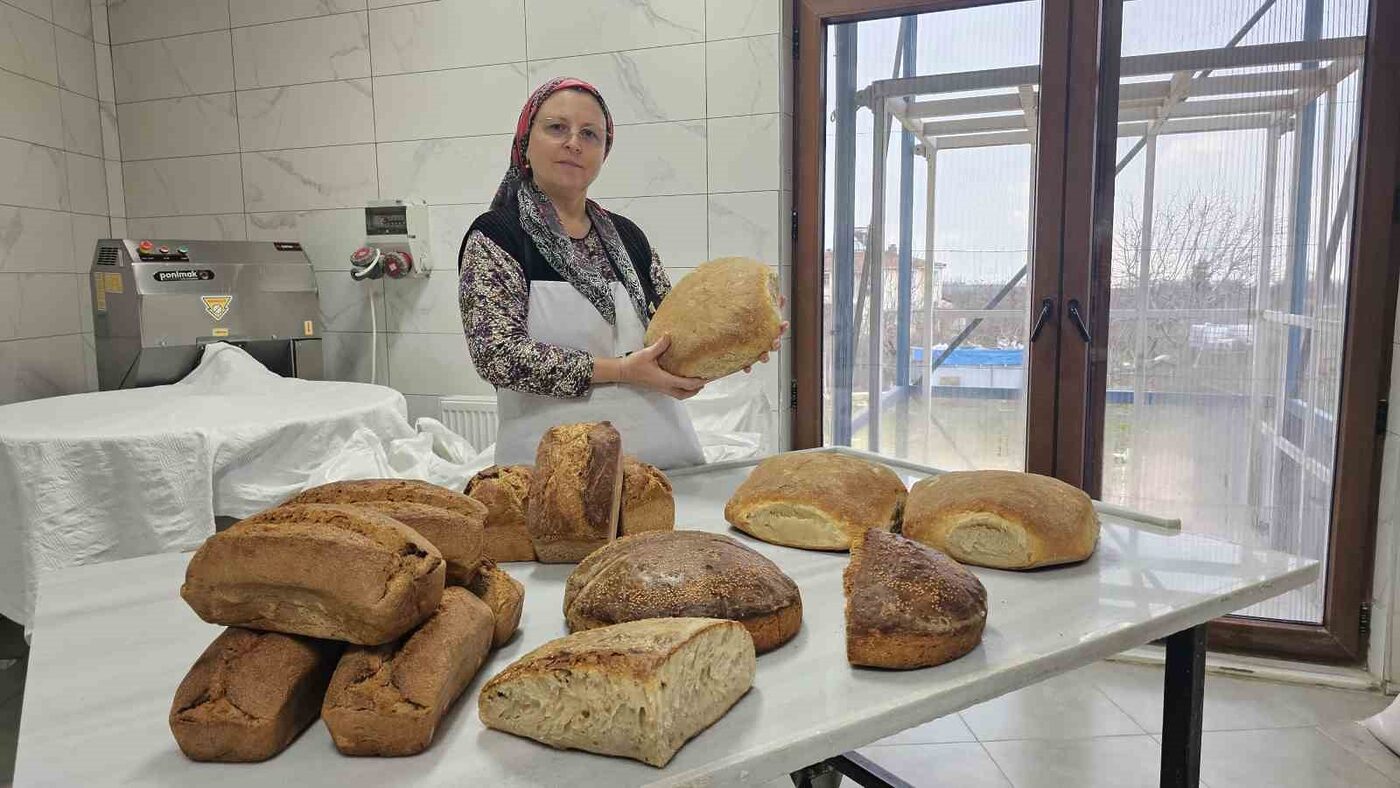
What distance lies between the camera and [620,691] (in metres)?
0.65

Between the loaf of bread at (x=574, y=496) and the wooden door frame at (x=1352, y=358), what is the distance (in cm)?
226

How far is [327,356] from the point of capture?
147 inches

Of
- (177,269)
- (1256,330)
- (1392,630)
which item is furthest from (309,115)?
(1392,630)

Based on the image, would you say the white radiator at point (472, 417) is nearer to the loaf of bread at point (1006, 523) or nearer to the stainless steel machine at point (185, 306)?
the stainless steel machine at point (185, 306)

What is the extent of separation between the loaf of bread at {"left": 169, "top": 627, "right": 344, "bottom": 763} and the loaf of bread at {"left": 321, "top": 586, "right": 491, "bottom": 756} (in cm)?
3

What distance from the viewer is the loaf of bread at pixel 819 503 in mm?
1157

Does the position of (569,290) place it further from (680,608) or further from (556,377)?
(680,608)

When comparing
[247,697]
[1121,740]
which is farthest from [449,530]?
[1121,740]

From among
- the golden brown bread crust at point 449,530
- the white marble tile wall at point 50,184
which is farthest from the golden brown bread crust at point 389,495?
the white marble tile wall at point 50,184

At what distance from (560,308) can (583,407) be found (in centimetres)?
21

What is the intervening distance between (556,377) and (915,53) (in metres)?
2.14

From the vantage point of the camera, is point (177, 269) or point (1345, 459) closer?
point (1345, 459)

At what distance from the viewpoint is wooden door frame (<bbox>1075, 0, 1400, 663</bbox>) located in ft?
8.25

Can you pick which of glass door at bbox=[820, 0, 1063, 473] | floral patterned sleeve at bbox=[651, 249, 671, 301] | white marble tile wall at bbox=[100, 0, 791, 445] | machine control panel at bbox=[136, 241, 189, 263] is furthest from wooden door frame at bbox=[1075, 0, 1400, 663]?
machine control panel at bbox=[136, 241, 189, 263]
